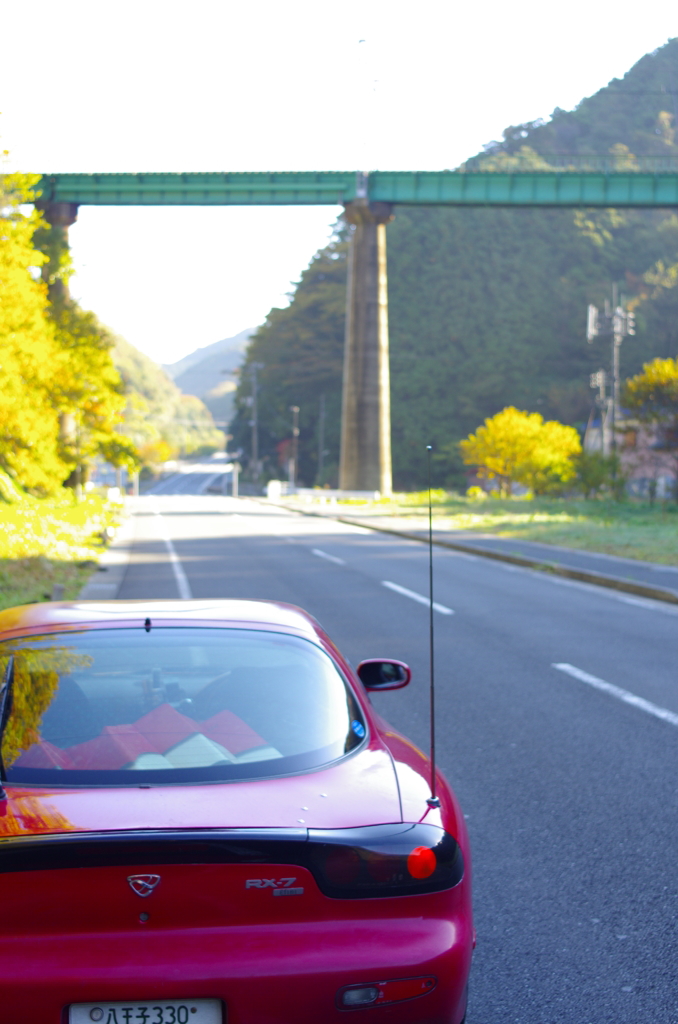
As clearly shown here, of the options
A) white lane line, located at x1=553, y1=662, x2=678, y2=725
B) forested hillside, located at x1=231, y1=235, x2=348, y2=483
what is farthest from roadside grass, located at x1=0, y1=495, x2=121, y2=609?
forested hillside, located at x1=231, y1=235, x2=348, y2=483

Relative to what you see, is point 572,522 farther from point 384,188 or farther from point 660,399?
point 384,188

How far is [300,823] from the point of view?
2607mm

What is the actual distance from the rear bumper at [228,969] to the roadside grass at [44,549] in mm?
10171

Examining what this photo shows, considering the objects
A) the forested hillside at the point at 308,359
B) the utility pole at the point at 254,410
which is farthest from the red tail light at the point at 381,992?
the utility pole at the point at 254,410

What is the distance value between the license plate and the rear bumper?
0.02 m

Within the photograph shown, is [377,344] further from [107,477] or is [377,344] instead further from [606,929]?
[107,477]

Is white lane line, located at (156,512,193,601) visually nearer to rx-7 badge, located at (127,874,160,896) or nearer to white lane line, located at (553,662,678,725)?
white lane line, located at (553,662,678,725)

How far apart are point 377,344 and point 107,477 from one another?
416 ft

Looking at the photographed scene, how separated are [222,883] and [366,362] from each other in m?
52.3

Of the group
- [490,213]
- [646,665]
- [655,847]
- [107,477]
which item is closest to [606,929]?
[655,847]

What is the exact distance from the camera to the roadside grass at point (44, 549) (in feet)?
46.2

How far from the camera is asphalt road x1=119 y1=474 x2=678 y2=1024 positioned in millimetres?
3566

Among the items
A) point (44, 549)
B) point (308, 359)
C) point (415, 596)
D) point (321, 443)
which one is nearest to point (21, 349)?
point (44, 549)

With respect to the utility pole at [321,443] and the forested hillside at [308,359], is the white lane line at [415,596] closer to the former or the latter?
the utility pole at [321,443]
